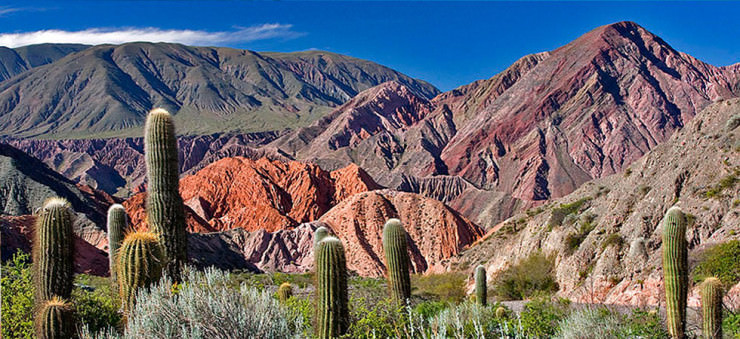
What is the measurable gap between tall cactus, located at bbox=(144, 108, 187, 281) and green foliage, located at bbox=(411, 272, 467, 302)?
62.3ft

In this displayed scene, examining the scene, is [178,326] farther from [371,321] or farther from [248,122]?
[248,122]

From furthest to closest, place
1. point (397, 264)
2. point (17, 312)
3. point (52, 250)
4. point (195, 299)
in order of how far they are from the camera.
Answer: point (397, 264) < point (17, 312) < point (52, 250) < point (195, 299)

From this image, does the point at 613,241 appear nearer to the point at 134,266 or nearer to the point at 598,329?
the point at 598,329

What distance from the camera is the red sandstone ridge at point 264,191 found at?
68.0 metres

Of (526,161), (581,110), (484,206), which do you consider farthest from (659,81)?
(484,206)

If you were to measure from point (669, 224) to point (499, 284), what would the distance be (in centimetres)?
2151

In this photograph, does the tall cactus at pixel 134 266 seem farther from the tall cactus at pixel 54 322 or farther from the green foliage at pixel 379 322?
the green foliage at pixel 379 322

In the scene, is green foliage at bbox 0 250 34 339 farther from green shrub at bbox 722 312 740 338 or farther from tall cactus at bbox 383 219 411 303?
green shrub at bbox 722 312 740 338

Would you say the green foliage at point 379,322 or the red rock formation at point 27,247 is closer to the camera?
the green foliage at point 379,322

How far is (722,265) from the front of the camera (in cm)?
1970

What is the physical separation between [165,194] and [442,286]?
25.0 metres

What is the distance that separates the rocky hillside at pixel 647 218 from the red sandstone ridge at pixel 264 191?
39030 millimetres

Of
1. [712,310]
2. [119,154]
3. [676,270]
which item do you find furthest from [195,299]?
[119,154]

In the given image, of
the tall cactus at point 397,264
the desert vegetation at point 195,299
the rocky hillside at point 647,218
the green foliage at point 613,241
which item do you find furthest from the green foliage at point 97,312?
the green foliage at point 613,241
